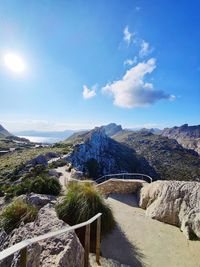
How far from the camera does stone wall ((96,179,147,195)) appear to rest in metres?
13.2

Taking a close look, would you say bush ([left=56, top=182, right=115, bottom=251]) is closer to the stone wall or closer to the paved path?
the paved path

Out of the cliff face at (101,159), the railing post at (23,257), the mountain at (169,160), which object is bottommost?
the mountain at (169,160)

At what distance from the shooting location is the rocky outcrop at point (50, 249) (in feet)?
12.8

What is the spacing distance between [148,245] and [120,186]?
6.18m

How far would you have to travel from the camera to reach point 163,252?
6.76m

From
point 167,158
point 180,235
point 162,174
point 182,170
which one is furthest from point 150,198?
point 167,158

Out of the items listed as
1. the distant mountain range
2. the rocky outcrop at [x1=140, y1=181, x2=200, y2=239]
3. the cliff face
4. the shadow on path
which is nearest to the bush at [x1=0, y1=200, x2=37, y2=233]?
the shadow on path

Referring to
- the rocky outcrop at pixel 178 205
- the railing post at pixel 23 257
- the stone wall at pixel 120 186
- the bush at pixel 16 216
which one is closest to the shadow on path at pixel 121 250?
the rocky outcrop at pixel 178 205

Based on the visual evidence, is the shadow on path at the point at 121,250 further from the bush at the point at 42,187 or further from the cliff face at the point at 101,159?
the cliff face at the point at 101,159

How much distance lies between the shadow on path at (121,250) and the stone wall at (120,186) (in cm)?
554

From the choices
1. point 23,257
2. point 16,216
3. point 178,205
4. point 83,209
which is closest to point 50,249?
point 23,257

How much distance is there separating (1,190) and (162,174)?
98358mm

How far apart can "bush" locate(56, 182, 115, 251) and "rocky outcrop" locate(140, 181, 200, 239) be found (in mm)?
2454

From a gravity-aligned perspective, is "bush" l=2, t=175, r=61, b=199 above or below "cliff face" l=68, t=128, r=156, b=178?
above
